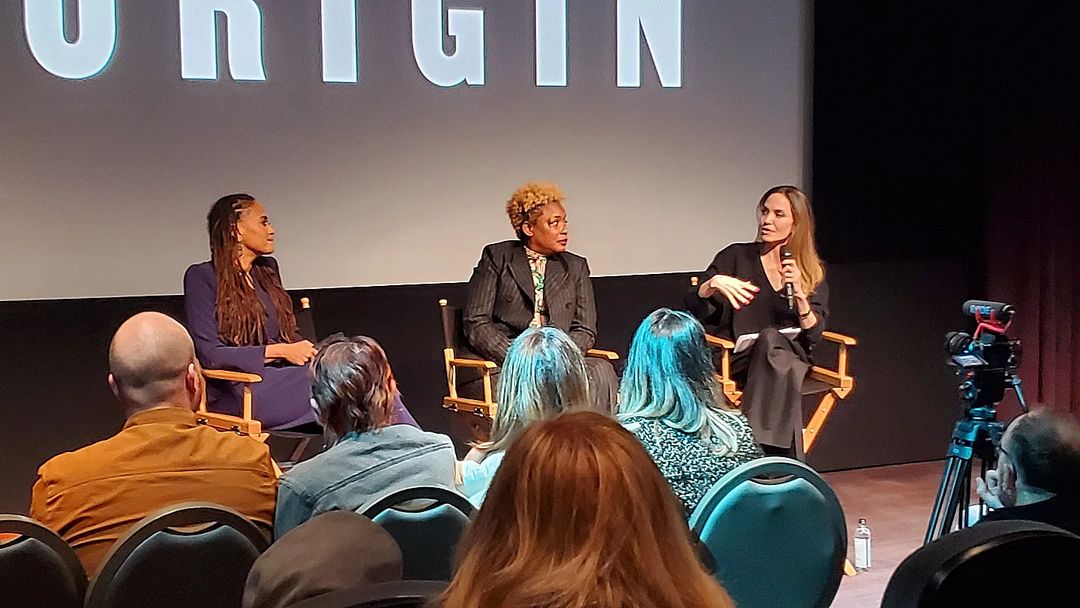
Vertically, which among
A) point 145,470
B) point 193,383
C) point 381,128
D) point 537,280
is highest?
point 381,128

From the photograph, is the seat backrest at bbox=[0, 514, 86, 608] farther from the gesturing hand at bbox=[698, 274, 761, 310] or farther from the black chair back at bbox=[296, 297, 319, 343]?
the gesturing hand at bbox=[698, 274, 761, 310]

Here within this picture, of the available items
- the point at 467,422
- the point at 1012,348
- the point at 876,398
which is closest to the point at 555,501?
the point at 1012,348

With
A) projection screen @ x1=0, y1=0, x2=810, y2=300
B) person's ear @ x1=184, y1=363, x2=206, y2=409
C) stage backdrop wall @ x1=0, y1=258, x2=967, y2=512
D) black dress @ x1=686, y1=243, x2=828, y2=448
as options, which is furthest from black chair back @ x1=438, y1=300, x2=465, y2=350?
person's ear @ x1=184, y1=363, x2=206, y2=409

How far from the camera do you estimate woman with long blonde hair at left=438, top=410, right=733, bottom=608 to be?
4.18 feet

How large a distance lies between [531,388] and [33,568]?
1.23 m

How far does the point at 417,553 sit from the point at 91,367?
266 centimetres

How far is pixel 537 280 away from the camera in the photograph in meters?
4.82

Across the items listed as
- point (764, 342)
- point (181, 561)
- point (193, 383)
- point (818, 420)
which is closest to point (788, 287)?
point (764, 342)

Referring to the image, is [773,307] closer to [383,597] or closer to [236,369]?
[236,369]

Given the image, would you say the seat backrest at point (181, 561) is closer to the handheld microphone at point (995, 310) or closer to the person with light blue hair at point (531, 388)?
the person with light blue hair at point (531, 388)

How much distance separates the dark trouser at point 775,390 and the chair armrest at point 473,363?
98cm

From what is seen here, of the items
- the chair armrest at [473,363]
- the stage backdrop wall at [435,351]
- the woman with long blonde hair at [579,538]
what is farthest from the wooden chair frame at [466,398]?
the woman with long blonde hair at [579,538]

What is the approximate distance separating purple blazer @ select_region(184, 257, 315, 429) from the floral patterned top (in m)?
1.75

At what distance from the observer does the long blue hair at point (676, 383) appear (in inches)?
114
